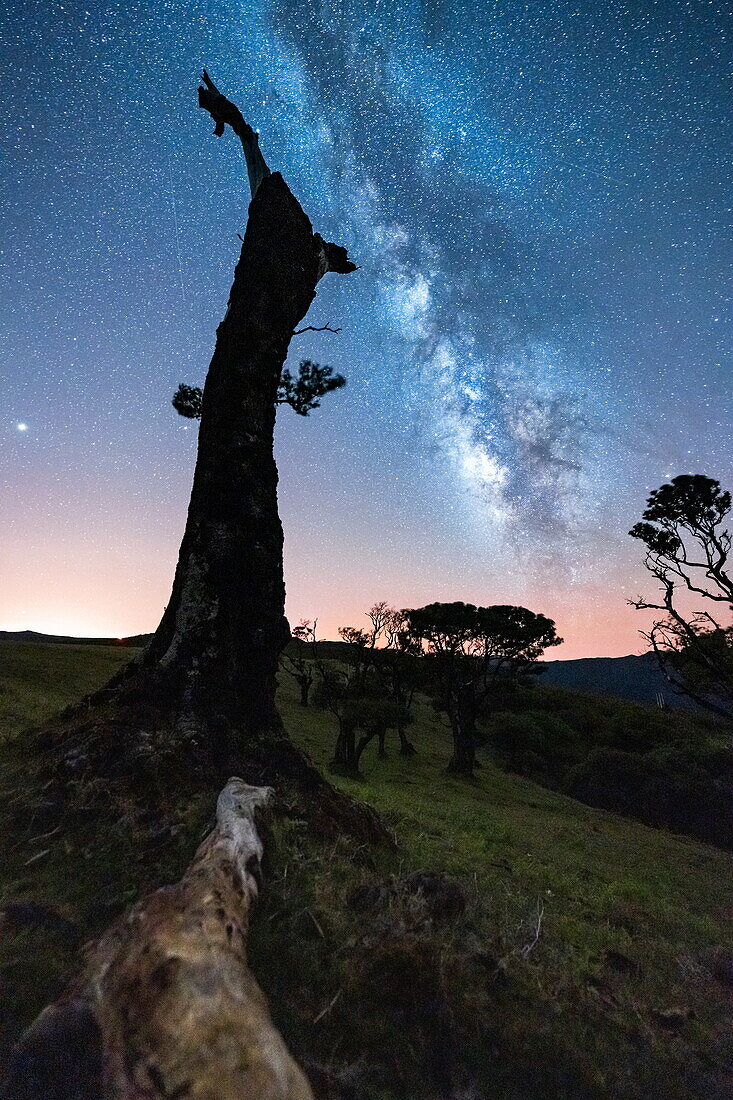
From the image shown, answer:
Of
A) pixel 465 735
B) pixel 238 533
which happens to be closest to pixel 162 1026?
pixel 238 533

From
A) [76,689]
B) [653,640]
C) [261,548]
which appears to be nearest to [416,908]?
[261,548]

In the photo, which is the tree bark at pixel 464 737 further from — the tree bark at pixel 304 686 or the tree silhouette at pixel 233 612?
the tree silhouette at pixel 233 612

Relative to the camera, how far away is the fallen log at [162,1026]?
229 cm

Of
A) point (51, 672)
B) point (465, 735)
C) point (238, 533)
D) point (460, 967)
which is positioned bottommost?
point (465, 735)

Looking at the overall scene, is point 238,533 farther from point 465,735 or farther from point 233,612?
point 465,735

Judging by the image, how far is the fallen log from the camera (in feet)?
7.52

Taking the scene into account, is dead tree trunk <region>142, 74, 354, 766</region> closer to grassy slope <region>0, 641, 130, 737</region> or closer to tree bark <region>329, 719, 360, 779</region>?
grassy slope <region>0, 641, 130, 737</region>

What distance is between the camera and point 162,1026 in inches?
98.3

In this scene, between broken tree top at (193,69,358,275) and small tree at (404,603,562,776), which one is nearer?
broken tree top at (193,69,358,275)

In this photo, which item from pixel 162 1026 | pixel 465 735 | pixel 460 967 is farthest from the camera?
pixel 465 735

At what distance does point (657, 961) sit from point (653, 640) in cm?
1709

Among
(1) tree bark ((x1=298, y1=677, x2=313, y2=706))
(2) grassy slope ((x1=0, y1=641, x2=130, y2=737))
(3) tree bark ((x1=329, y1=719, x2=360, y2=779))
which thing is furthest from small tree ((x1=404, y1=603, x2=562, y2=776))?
(2) grassy slope ((x1=0, y1=641, x2=130, y2=737))

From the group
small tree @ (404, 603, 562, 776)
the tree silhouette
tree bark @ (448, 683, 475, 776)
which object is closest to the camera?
the tree silhouette

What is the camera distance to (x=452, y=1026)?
3635 mm
